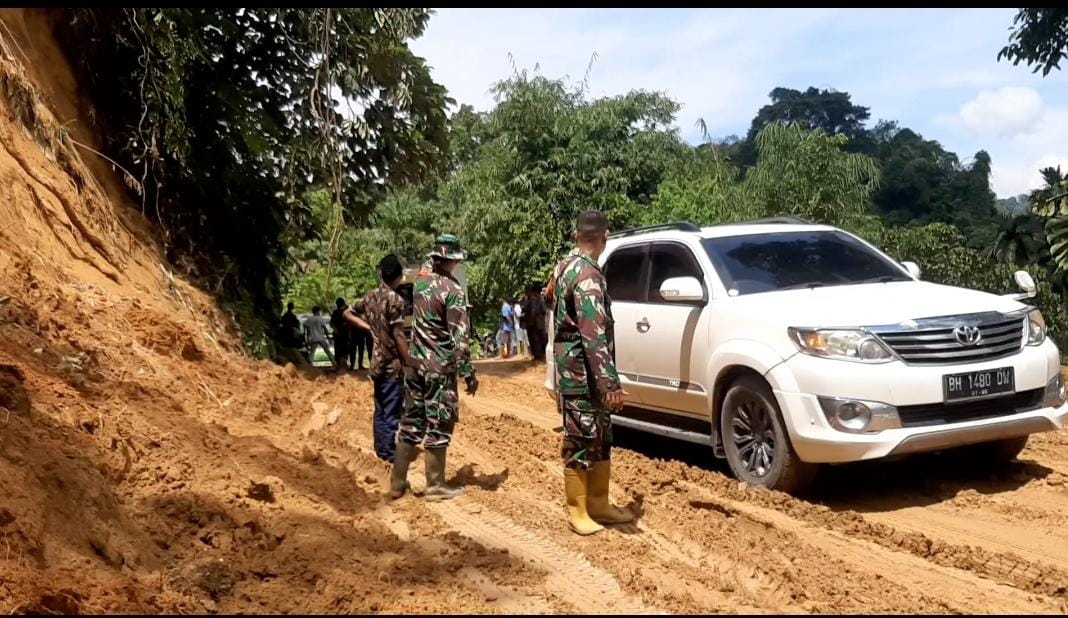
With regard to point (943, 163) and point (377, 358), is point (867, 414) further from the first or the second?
point (943, 163)

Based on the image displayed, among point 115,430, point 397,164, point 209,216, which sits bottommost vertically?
point 115,430

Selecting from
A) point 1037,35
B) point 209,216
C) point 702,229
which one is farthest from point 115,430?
point 1037,35

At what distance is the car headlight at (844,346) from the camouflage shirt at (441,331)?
2.28m

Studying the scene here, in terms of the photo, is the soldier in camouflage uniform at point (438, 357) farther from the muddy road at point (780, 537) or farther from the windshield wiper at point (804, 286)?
the windshield wiper at point (804, 286)

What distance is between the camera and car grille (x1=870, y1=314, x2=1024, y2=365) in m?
6.04

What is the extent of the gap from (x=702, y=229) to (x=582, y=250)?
2.41 meters

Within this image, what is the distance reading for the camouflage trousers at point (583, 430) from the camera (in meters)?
5.68

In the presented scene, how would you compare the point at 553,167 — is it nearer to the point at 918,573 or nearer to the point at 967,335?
the point at 967,335

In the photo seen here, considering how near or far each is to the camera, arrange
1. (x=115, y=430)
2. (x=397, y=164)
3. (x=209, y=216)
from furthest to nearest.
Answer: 1. (x=397, y=164)
2. (x=209, y=216)
3. (x=115, y=430)

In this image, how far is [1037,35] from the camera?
24.5 metres

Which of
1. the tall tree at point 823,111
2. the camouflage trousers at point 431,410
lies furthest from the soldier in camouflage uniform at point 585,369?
the tall tree at point 823,111

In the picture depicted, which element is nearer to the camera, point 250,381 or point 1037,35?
point 250,381

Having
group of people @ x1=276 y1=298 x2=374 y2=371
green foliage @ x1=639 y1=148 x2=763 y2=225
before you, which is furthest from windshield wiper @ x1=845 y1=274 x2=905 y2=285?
green foliage @ x1=639 y1=148 x2=763 y2=225

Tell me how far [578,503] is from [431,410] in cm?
140
